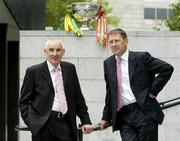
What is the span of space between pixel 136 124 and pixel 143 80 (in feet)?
1.56

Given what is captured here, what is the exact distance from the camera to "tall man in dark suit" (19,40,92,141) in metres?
6.03

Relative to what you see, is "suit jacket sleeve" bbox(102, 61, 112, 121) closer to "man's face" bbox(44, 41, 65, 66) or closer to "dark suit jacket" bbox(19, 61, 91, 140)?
"dark suit jacket" bbox(19, 61, 91, 140)

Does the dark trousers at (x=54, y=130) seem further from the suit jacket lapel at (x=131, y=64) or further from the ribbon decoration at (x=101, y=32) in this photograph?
the ribbon decoration at (x=101, y=32)

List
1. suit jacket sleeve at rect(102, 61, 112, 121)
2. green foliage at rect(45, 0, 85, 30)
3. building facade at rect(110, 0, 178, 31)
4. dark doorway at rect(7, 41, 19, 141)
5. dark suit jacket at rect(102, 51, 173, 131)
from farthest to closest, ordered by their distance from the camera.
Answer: building facade at rect(110, 0, 178, 31), green foliage at rect(45, 0, 85, 30), dark doorway at rect(7, 41, 19, 141), suit jacket sleeve at rect(102, 61, 112, 121), dark suit jacket at rect(102, 51, 173, 131)

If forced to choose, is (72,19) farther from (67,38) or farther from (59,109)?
(59,109)

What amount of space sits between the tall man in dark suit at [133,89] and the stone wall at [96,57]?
11.8ft

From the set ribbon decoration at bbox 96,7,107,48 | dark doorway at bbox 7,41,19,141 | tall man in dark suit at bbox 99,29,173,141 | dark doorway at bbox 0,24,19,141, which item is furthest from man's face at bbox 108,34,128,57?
dark doorway at bbox 7,41,19,141

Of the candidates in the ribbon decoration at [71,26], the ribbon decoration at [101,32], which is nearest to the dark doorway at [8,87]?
the ribbon decoration at [71,26]

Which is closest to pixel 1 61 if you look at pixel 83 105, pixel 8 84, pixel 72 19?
pixel 8 84

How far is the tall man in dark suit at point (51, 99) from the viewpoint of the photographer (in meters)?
6.03

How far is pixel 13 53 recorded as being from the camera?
18.4 m

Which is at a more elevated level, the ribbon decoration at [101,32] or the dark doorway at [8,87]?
the ribbon decoration at [101,32]

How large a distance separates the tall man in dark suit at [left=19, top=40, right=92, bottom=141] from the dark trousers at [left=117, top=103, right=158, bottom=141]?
54cm

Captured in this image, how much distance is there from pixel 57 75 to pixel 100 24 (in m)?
4.02
